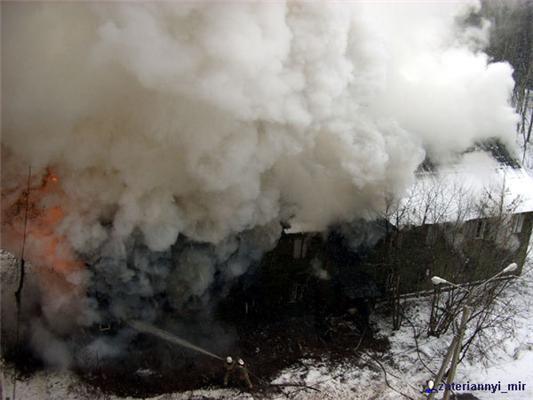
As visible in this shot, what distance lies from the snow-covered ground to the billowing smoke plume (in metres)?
2.89

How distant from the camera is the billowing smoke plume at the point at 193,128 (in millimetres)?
12516

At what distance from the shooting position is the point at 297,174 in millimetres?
16594

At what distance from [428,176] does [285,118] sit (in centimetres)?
719

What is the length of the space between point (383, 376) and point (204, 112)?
950 centimetres

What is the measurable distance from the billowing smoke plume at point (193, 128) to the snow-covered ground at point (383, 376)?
289 cm

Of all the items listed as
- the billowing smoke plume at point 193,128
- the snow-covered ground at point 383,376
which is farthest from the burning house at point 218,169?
the snow-covered ground at point 383,376

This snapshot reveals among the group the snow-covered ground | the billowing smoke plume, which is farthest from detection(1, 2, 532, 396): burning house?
the snow-covered ground

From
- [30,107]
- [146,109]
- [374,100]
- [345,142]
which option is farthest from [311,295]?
[30,107]

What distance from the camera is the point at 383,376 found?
15820 millimetres

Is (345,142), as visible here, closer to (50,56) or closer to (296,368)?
(296,368)

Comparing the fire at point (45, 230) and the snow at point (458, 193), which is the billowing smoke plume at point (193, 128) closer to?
the fire at point (45, 230)

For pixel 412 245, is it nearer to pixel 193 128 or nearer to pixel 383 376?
pixel 383 376

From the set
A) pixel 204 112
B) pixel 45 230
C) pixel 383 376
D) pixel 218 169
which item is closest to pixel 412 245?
pixel 383 376

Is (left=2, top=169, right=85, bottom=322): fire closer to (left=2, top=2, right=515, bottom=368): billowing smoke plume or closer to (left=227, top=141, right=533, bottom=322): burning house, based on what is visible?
(left=2, top=2, right=515, bottom=368): billowing smoke plume
